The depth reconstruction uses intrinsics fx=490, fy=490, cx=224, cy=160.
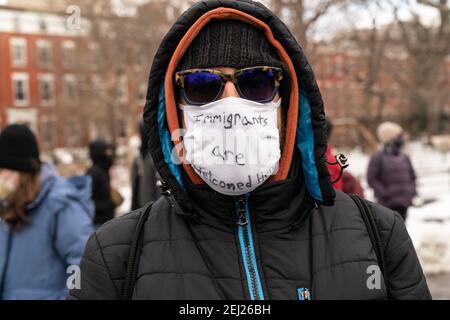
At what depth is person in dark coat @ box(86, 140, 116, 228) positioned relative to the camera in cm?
561

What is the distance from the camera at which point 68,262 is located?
9.16ft

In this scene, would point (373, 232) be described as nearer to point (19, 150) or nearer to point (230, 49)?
point (230, 49)

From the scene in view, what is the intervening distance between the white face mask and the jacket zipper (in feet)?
0.18

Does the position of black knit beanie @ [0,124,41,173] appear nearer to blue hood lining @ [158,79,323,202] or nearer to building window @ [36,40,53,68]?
blue hood lining @ [158,79,323,202]

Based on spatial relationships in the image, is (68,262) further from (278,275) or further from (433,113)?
(433,113)

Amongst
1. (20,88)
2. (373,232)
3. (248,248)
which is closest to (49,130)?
(20,88)

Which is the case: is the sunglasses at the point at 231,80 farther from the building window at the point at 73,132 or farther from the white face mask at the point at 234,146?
the building window at the point at 73,132

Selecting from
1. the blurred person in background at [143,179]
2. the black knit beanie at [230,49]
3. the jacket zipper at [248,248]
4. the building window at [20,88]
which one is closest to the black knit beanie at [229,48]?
the black knit beanie at [230,49]

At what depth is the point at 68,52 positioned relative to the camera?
3103cm

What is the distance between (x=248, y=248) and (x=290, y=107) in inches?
19.4

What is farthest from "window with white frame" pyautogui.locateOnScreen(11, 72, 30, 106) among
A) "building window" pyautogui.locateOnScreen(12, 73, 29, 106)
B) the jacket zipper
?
the jacket zipper

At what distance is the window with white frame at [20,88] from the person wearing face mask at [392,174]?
134 ft

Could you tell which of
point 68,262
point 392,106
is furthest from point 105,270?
point 392,106

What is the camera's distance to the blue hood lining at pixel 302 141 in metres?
1.63
